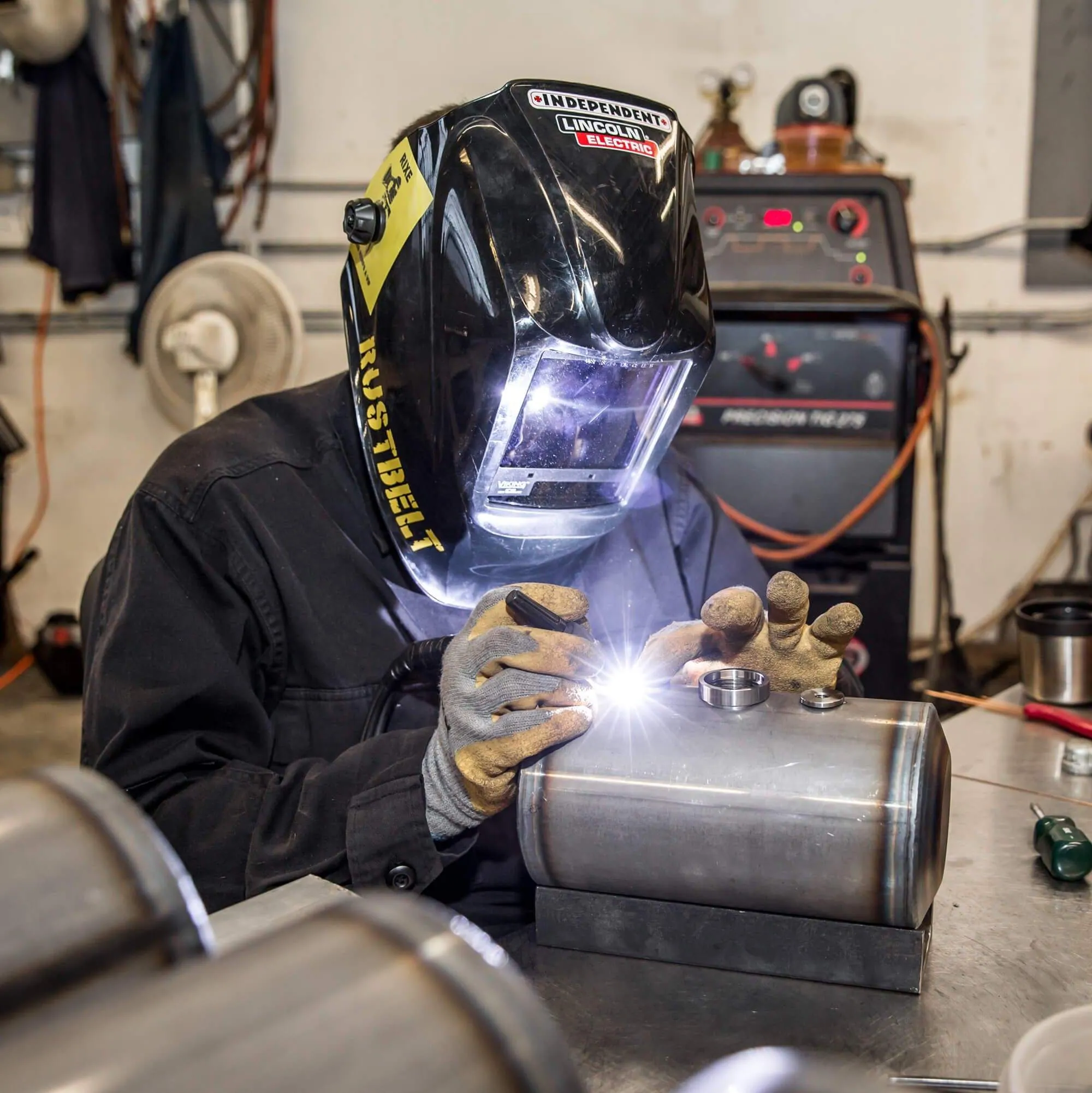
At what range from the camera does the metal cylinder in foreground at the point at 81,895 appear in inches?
13.4

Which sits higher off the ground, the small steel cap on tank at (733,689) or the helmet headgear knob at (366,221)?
the helmet headgear knob at (366,221)

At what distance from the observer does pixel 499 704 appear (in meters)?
0.92

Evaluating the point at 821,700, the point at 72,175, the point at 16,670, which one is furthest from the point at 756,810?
the point at 16,670

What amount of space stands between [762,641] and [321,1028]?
0.80 m

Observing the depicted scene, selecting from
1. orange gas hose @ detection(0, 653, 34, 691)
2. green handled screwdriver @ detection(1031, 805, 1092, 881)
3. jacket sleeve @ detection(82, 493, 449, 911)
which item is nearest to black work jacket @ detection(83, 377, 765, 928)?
jacket sleeve @ detection(82, 493, 449, 911)

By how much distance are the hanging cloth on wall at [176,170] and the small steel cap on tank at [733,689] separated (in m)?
2.98

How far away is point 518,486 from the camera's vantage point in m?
1.12

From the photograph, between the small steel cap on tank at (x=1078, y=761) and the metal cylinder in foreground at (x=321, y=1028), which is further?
the small steel cap on tank at (x=1078, y=761)

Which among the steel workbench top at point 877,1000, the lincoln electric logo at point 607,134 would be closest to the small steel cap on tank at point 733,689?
the steel workbench top at point 877,1000

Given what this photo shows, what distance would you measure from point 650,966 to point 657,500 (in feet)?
2.42

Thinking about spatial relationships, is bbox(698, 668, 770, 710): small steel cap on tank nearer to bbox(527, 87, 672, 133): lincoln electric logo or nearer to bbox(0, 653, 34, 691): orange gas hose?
bbox(527, 87, 672, 133): lincoln electric logo

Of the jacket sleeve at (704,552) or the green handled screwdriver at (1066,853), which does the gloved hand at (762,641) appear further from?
the jacket sleeve at (704,552)

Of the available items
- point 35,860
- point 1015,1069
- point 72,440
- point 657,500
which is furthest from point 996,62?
point 35,860

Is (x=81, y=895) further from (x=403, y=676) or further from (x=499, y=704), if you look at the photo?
(x=403, y=676)
